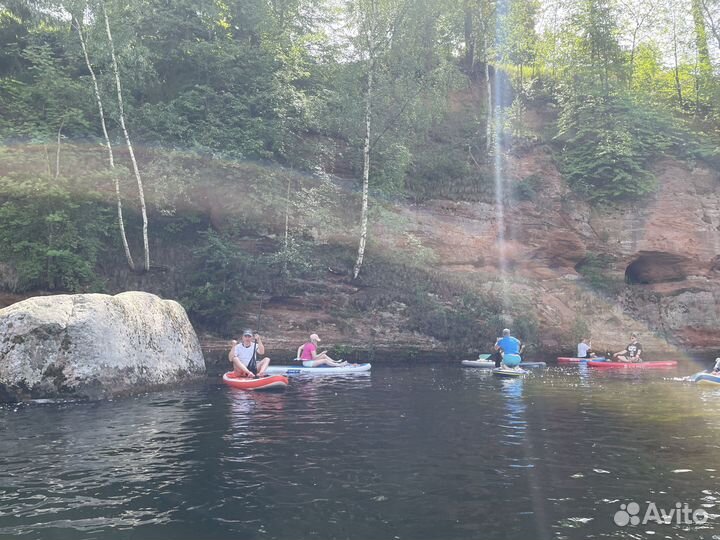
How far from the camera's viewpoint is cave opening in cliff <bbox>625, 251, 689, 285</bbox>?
30.9 m

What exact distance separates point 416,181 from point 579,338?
12368mm

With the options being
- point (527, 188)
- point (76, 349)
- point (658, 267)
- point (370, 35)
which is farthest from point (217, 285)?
point (658, 267)

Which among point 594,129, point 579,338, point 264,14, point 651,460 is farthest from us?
point 594,129

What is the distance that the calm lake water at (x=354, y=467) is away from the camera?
5859mm

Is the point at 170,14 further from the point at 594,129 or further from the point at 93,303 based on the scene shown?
the point at 594,129

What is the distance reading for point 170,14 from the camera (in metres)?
28.1

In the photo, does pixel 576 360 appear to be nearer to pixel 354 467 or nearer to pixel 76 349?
pixel 354 467

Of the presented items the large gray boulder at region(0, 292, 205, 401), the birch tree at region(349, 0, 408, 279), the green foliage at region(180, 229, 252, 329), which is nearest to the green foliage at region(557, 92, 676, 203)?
the birch tree at region(349, 0, 408, 279)

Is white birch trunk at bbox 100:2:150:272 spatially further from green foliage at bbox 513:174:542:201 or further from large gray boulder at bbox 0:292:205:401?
green foliage at bbox 513:174:542:201

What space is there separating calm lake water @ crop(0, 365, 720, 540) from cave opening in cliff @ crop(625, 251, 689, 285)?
19.4 m

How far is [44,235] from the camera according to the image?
2130 cm

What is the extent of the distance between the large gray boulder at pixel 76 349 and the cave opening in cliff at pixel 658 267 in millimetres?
27135

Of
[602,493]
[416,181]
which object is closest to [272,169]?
[416,181]

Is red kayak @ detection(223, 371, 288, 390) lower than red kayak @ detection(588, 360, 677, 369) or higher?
higher
